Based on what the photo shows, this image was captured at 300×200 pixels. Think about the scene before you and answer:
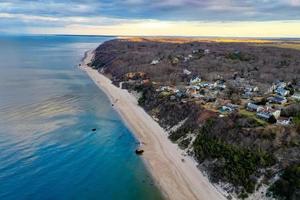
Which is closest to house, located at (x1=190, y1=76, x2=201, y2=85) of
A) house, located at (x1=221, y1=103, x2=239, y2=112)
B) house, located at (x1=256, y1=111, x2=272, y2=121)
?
house, located at (x1=221, y1=103, x2=239, y2=112)

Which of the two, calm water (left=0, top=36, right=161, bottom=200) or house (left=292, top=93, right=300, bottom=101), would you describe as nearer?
calm water (left=0, top=36, right=161, bottom=200)

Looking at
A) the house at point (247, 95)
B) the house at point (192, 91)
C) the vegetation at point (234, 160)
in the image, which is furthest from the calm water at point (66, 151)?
the house at point (247, 95)

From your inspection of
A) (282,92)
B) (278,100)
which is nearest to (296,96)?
(282,92)

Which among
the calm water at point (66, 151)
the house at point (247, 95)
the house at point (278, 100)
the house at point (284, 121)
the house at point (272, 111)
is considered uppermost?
the house at point (272, 111)

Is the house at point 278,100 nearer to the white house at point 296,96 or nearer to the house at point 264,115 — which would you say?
the white house at point 296,96

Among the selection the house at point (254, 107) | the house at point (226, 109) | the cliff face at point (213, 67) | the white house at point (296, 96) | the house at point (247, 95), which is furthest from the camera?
the cliff face at point (213, 67)

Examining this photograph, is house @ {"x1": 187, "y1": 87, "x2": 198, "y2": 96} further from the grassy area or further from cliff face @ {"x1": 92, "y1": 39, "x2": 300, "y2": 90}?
the grassy area

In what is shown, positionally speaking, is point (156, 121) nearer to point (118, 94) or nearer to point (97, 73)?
point (118, 94)
